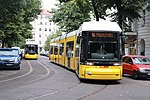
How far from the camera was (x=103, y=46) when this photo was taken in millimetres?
18328

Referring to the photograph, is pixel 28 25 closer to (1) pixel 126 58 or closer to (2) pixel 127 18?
(2) pixel 127 18

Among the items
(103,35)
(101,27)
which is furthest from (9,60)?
(103,35)

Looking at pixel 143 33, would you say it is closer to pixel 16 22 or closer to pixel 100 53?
pixel 16 22

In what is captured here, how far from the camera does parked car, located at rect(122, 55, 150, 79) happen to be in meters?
22.0

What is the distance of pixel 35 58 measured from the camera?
60156mm

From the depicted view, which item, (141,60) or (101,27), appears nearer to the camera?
(101,27)

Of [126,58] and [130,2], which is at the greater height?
[130,2]

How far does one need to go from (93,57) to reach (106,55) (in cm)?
68

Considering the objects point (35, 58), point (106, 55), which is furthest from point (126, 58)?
point (35, 58)

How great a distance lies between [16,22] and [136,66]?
2870 cm

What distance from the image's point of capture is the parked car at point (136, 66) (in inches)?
866

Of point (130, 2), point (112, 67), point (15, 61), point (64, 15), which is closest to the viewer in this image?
point (112, 67)

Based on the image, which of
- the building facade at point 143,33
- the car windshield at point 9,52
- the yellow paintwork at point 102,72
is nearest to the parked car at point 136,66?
the yellow paintwork at point 102,72

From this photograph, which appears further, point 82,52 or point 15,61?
point 15,61
